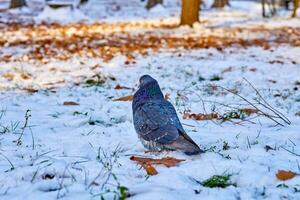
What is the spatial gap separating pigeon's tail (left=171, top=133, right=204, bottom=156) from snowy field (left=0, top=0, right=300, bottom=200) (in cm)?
10

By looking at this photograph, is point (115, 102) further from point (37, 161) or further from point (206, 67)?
point (206, 67)

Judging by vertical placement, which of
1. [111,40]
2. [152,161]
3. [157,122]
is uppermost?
[157,122]

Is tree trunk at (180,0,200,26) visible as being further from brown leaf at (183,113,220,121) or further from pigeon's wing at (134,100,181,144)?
pigeon's wing at (134,100,181,144)

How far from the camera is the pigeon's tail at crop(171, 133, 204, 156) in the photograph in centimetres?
346

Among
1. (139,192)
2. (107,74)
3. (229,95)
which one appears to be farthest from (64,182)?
(107,74)

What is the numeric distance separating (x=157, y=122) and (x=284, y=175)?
0.96 m

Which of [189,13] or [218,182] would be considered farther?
[189,13]

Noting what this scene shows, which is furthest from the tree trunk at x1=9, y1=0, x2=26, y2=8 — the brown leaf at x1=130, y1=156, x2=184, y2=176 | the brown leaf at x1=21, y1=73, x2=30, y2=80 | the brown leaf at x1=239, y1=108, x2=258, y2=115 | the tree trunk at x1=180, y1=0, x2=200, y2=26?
the brown leaf at x1=130, y1=156, x2=184, y2=176

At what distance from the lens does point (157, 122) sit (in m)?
3.60

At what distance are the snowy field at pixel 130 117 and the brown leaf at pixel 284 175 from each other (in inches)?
1.6

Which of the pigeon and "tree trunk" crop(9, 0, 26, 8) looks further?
"tree trunk" crop(9, 0, 26, 8)

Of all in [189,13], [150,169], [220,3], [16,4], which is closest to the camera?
[150,169]

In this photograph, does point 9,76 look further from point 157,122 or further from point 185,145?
point 185,145

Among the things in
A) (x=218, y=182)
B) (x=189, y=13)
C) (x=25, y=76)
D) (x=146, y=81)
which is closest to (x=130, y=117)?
(x=146, y=81)
